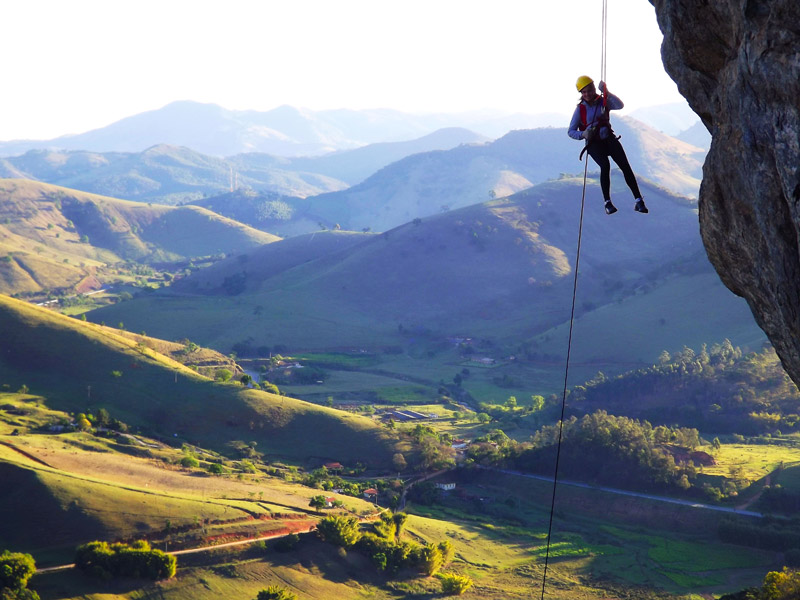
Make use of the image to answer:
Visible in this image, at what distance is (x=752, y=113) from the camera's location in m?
10.4

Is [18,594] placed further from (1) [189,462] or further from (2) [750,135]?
(2) [750,135]

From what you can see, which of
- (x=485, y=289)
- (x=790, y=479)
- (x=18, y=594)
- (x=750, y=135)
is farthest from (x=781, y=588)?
(x=485, y=289)

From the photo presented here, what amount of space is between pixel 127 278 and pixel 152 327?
70.3 meters

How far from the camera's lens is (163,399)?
2707 inches

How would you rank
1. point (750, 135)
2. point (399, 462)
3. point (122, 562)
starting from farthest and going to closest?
point (399, 462) → point (122, 562) → point (750, 135)

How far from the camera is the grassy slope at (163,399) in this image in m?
66.0

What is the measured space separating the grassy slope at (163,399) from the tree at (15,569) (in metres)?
27.3

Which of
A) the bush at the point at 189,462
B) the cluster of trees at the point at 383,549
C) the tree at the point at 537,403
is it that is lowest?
the tree at the point at 537,403

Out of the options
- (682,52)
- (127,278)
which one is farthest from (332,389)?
(127,278)

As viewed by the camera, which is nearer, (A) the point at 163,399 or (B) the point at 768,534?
(B) the point at 768,534

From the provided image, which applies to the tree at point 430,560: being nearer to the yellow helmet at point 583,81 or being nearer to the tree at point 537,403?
the yellow helmet at point 583,81

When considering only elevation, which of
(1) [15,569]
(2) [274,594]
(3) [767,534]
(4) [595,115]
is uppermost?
(4) [595,115]

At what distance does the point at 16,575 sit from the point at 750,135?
115ft

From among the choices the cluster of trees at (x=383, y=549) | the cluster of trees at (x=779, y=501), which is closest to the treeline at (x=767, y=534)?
the cluster of trees at (x=779, y=501)
